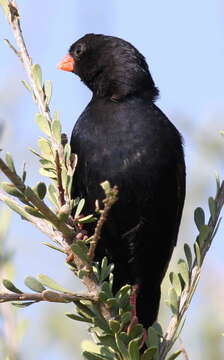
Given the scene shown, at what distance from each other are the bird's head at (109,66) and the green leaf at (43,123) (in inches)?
69.8

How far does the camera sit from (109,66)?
4.10 m

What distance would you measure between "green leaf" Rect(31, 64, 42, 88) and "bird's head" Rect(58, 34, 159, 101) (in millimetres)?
1754

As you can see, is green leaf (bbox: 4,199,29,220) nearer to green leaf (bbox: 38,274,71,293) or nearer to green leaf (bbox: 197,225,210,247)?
green leaf (bbox: 38,274,71,293)

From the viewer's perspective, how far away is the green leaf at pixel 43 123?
6.48 feet

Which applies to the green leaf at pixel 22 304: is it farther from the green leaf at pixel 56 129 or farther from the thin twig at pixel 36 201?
the green leaf at pixel 56 129

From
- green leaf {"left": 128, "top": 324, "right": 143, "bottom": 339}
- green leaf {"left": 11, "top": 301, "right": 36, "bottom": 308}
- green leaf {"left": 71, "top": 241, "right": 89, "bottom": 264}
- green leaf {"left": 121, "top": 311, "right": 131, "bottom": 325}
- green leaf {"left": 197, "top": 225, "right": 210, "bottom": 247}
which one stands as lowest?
green leaf {"left": 128, "top": 324, "right": 143, "bottom": 339}

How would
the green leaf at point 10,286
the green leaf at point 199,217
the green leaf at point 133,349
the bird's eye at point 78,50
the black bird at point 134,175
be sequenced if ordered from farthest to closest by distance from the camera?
the bird's eye at point 78,50
the black bird at point 134,175
the green leaf at point 199,217
the green leaf at point 133,349
the green leaf at point 10,286

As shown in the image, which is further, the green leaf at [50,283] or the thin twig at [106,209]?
the green leaf at [50,283]

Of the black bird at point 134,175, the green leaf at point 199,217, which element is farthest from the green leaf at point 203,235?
the black bird at point 134,175

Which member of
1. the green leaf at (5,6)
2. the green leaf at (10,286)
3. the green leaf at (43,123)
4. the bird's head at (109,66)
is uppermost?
the bird's head at (109,66)

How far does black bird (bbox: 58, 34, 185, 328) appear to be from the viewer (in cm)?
340

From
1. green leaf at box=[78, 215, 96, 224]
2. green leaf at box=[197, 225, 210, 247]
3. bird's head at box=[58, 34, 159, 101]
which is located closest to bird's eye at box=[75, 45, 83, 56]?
bird's head at box=[58, 34, 159, 101]

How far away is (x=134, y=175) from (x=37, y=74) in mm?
1498

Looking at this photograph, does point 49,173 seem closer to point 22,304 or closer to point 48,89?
point 48,89
